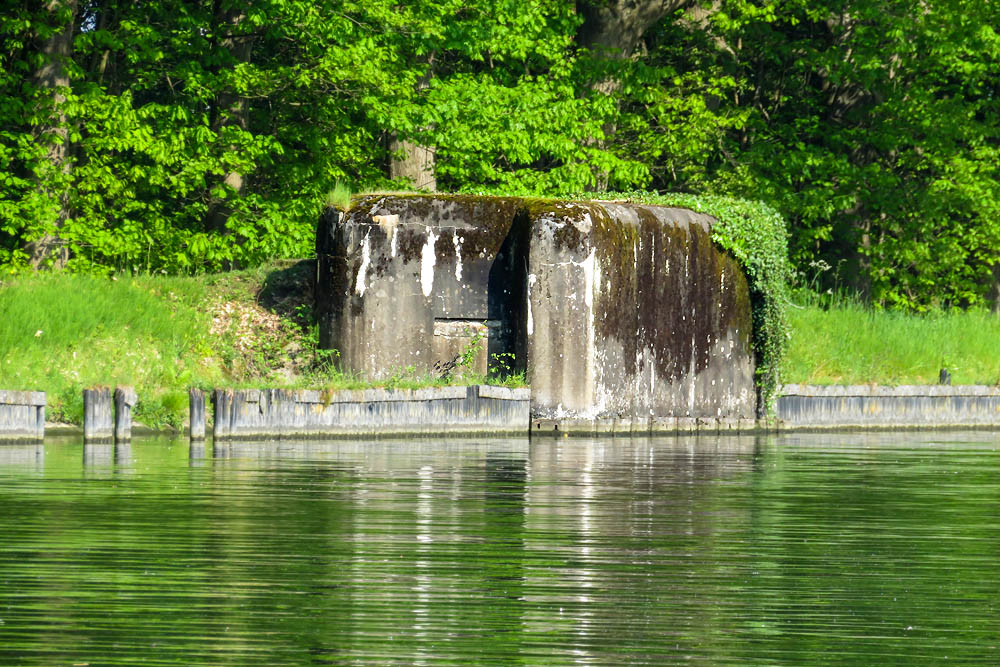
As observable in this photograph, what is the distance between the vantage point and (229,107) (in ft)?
95.6

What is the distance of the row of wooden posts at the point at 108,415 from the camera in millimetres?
18844

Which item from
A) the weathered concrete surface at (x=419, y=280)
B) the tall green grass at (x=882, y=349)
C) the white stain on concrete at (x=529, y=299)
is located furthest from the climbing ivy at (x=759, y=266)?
the white stain on concrete at (x=529, y=299)

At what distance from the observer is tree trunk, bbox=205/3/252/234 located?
2870 cm

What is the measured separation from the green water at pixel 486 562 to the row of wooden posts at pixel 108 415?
146cm

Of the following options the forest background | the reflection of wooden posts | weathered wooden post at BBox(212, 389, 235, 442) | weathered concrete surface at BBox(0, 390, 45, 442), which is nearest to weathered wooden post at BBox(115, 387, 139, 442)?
the reflection of wooden posts

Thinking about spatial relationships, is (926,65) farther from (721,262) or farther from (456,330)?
(456,330)

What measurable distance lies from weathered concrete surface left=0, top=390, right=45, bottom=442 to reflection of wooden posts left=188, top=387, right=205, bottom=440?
1621 millimetres

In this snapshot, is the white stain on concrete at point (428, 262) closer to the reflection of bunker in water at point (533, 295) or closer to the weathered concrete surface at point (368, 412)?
the reflection of bunker in water at point (533, 295)

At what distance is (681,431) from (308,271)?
19.6ft

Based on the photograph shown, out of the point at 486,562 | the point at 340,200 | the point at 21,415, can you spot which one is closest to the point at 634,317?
the point at 340,200

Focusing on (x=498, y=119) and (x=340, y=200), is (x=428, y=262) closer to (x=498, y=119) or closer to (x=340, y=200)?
(x=340, y=200)

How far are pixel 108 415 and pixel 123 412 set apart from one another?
0.59 feet

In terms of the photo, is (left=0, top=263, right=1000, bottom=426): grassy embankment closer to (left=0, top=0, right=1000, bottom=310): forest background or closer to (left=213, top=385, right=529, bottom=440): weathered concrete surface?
(left=213, top=385, right=529, bottom=440): weathered concrete surface

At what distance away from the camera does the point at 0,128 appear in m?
Result: 26.9
